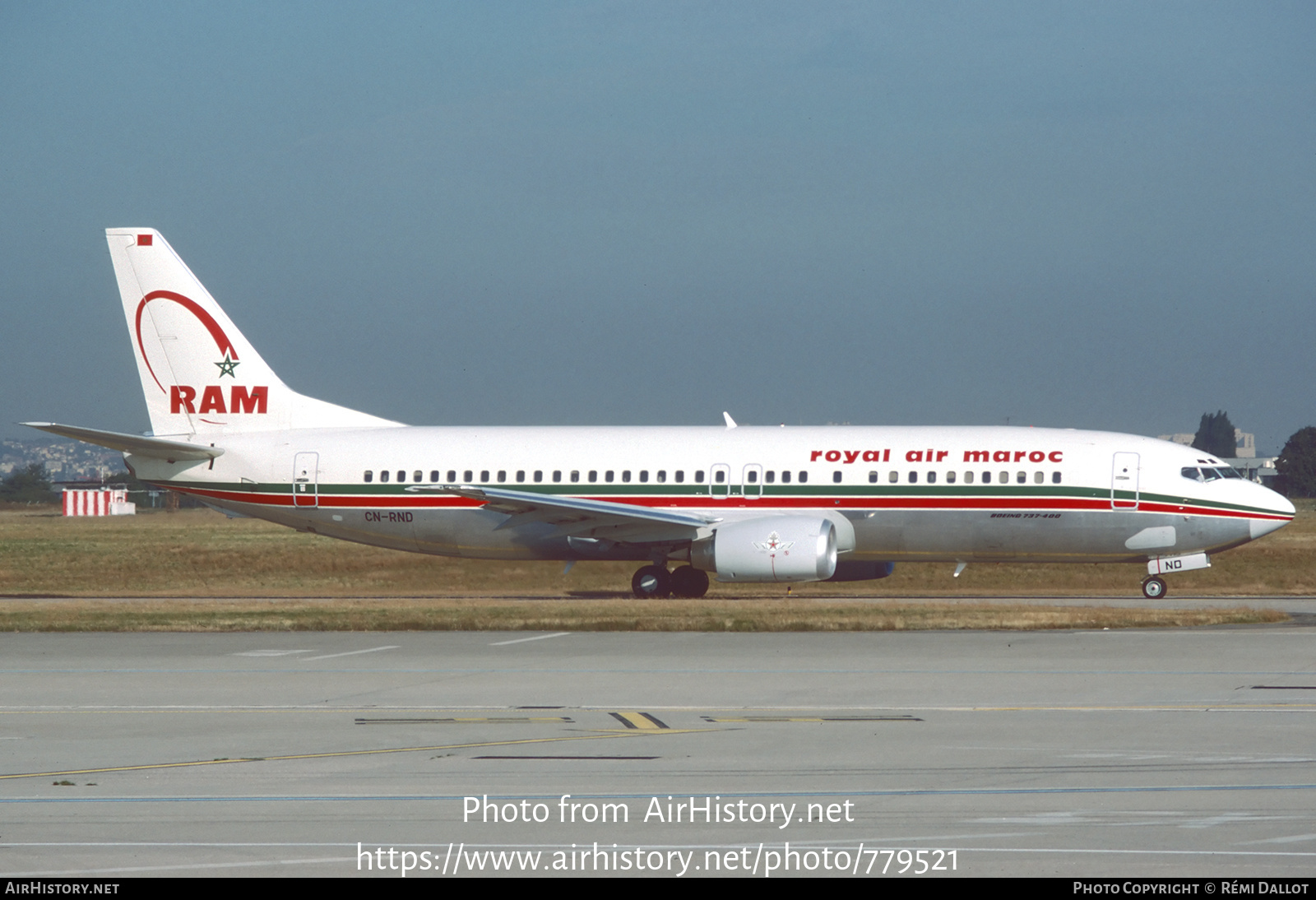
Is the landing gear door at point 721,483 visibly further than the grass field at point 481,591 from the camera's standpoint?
Yes

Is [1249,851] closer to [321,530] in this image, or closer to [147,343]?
[321,530]

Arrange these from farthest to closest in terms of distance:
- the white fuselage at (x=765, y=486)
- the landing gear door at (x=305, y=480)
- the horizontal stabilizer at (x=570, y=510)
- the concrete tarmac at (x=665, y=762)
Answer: the landing gear door at (x=305, y=480)
the white fuselage at (x=765, y=486)
the horizontal stabilizer at (x=570, y=510)
the concrete tarmac at (x=665, y=762)

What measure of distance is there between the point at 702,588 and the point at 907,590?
645 centimetres

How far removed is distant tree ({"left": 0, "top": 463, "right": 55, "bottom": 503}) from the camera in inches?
5719

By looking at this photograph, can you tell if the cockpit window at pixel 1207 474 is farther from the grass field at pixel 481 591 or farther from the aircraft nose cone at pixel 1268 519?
the grass field at pixel 481 591

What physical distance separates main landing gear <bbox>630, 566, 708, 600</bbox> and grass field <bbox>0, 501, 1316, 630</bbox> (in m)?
0.90

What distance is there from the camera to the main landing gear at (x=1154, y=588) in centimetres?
3206

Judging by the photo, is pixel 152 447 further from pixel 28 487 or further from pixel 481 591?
pixel 28 487

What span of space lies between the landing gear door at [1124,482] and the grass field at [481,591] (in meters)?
3.35

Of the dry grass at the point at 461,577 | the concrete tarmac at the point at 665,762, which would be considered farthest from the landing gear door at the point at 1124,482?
the concrete tarmac at the point at 665,762

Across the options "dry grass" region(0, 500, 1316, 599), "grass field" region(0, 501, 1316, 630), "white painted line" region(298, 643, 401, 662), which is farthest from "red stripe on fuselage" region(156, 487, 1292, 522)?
"white painted line" region(298, 643, 401, 662)

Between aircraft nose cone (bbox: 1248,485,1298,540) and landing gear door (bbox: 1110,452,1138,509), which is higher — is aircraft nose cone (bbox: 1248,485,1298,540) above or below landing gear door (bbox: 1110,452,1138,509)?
below


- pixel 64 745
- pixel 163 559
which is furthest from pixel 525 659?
pixel 163 559

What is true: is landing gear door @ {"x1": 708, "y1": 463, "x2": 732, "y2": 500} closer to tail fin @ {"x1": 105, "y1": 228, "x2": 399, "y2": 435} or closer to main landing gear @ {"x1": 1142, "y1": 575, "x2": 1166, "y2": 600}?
tail fin @ {"x1": 105, "y1": 228, "x2": 399, "y2": 435}
